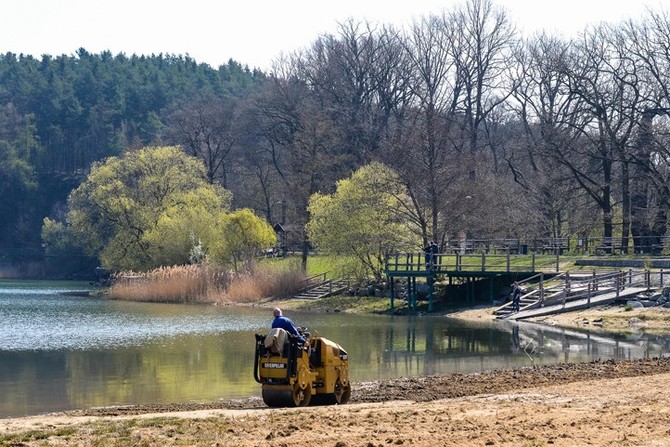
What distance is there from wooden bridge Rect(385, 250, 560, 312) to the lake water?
369cm

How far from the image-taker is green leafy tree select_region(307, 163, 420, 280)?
6106cm

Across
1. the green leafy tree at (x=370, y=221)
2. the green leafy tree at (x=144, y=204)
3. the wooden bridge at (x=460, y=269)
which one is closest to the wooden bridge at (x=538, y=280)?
the wooden bridge at (x=460, y=269)

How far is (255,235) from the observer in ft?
228

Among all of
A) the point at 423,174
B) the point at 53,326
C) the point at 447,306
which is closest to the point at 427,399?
the point at 53,326

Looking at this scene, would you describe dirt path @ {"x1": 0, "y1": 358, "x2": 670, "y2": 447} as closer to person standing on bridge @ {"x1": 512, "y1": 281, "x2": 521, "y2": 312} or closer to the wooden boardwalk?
the wooden boardwalk

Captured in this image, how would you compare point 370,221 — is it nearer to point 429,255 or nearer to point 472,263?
point 472,263

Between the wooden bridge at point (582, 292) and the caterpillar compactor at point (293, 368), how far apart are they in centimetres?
2649

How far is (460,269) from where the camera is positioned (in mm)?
53844

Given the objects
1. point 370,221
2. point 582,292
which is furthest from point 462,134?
point 582,292

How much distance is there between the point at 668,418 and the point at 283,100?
7009 centimetres

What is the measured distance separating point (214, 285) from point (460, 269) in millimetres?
16530

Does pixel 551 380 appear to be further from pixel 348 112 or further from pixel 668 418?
pixel 348 112

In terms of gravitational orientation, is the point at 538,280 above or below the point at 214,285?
above

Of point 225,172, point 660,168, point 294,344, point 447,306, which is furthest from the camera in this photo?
point 225,172
